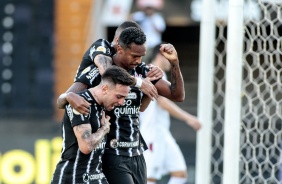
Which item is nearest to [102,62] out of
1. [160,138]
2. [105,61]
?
[105,61]

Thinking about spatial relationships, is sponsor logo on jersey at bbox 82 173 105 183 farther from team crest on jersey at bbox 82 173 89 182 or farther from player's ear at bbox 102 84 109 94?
player's ear at bbox 102 84 109 94

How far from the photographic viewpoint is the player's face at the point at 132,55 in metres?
5.46

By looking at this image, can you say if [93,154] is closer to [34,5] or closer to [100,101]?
[100,101]

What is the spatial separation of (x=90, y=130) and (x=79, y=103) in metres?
0.18

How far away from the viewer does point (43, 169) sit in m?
10.4

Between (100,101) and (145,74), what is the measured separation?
643mm

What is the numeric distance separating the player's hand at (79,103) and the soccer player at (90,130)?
3 cm

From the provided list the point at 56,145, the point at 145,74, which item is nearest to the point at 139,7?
the point at 56,145

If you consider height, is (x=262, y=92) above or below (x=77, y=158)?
above

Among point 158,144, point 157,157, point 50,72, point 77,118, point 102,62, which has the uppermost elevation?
point 50,72

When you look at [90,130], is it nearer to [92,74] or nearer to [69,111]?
[69,111]

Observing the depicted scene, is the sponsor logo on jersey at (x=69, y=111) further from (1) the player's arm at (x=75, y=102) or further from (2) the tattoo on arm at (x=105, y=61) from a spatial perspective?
(2) the tattoo on arm at (x=105, y=61)

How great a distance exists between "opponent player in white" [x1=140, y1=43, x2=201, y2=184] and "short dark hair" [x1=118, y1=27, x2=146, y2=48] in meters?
2.67

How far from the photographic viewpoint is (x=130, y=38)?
5465 millimetres
